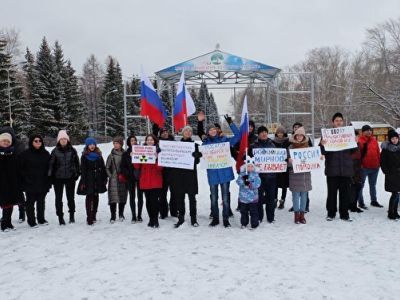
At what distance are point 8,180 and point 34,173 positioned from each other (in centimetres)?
50

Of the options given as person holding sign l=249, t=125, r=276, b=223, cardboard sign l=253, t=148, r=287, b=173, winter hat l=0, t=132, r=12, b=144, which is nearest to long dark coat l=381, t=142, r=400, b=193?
cardboard sign l=253, t=148, r=287, b=173

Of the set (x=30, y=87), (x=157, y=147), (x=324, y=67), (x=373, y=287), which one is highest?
(x=324, y=67)

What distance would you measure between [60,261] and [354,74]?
54214mm

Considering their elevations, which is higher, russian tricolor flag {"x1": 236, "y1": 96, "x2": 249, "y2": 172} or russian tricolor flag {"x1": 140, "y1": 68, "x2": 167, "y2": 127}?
russian tricolor flag {"x1": 140, "y1": 68, "x2": 167, "y2": 127}

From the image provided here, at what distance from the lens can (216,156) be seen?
739 centimetres

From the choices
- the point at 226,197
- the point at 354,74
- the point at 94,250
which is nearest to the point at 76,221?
the point at 94,250

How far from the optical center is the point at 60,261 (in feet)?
18.2

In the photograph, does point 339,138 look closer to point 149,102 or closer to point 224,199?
point 224,199

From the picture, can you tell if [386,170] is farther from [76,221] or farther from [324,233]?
[76,221]

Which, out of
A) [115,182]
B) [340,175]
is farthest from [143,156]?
[340,175]

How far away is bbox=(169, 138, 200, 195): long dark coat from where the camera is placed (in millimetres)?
7363

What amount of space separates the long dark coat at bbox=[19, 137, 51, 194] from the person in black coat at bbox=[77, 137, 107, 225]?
0.70m

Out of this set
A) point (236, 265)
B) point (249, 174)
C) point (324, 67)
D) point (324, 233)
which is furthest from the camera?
point (324, 67)

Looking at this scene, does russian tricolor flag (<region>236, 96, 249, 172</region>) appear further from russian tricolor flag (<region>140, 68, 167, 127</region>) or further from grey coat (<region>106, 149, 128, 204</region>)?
grey coat (<region>106, 149, 128, 204</region>)
